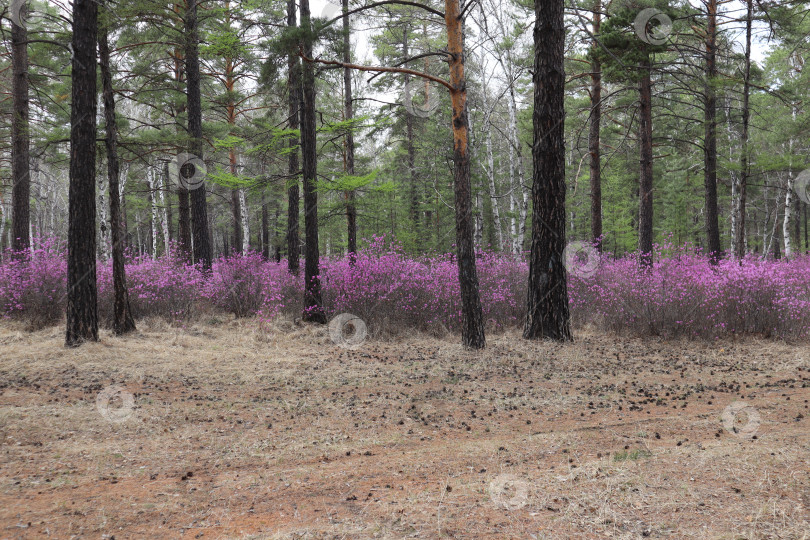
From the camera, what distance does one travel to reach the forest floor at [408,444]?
9.62 ft

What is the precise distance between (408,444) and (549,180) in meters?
5.26

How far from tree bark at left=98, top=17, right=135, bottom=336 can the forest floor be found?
141cm

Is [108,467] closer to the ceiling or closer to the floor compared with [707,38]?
closer to the floor

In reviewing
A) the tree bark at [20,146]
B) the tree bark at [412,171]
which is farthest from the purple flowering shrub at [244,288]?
the tree bark at [412,171]

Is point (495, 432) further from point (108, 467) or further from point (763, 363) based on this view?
point (763, 363)

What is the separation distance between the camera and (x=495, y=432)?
15.1 feet

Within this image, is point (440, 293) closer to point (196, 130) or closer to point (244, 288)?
point (244, 288)

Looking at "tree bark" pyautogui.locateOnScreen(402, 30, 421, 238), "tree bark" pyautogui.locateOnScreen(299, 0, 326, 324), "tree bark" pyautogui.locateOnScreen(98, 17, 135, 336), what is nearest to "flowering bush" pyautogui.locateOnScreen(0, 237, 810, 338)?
"tree bark" pyautogui.locateOnScreen(299, 0, 326, 324)

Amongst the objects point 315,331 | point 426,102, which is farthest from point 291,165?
point 426,102

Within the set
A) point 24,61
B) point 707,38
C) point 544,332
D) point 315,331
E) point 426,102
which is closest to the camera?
point 544,332

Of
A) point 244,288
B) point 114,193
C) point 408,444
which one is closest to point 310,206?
point 244,288

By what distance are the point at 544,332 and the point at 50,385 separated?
7.37m

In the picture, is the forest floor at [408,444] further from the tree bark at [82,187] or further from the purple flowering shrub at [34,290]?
the purple flowering shrub at [34,290]

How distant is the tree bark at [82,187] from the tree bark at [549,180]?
7.70 meters
